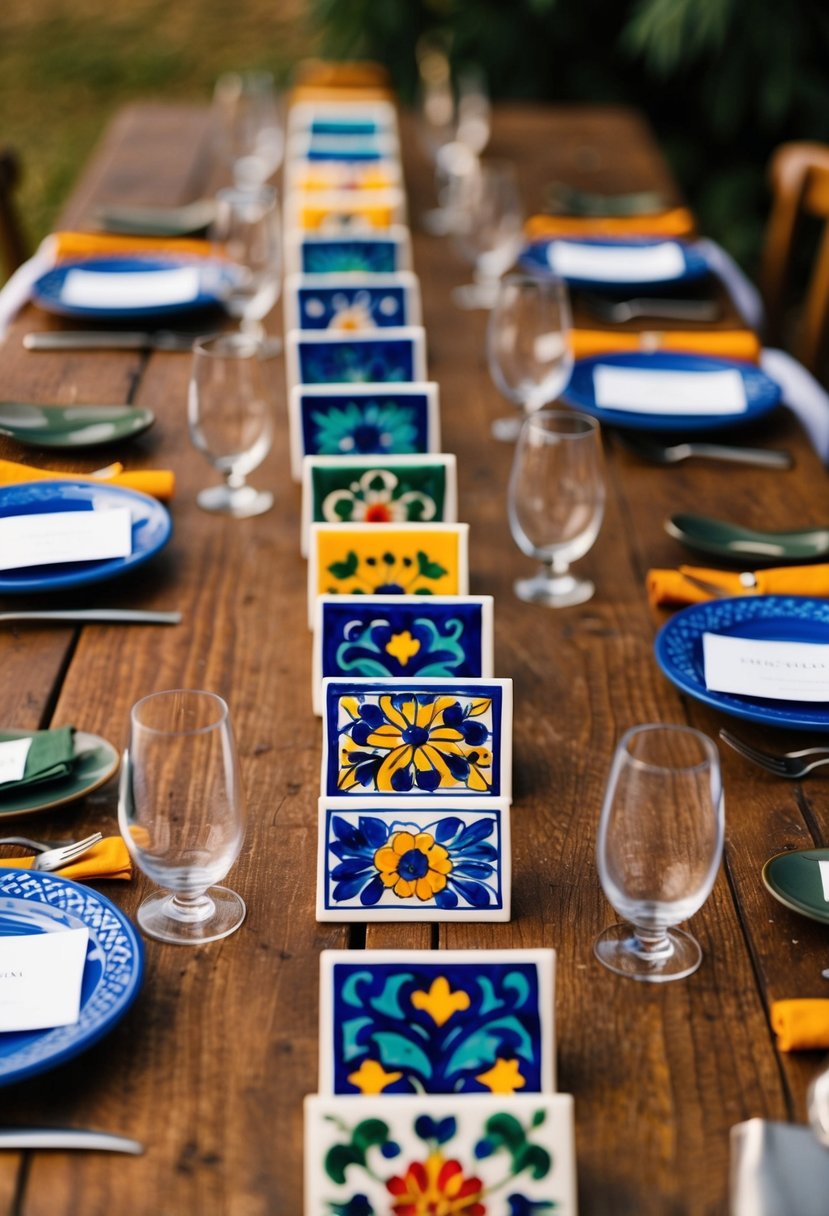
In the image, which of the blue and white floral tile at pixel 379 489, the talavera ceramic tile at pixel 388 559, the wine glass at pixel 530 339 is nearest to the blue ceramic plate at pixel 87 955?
the talavera ceramic tile at pixel 388 559

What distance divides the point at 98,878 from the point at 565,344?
3.40ft

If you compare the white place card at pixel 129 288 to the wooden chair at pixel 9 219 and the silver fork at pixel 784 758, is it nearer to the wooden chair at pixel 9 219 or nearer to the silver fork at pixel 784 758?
the wooden chair at pixel 9 219

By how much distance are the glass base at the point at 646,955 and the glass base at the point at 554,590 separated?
52 centimetres

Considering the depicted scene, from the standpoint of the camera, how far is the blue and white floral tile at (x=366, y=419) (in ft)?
5.21

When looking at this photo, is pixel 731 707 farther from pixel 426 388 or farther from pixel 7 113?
pixel 7 113

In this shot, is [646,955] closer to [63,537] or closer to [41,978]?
[41,978]

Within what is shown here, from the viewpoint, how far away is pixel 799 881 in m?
1.08

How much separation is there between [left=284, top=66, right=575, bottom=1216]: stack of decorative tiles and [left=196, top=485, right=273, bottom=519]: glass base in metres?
0.06

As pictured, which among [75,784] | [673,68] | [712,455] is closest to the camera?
[75,784]

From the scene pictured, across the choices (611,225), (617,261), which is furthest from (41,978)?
(611,225)

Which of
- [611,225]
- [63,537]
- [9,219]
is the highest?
[63,537]

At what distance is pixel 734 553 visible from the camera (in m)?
1.57

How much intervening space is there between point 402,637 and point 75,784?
0.29 metres

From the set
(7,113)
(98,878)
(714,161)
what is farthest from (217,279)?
(7,113)
